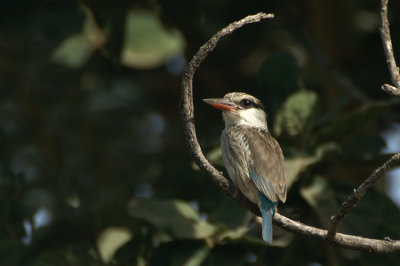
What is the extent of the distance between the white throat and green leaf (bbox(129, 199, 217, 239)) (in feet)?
2.36

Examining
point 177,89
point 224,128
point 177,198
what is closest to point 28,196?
point 177,198

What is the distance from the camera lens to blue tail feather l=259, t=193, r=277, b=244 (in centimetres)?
287

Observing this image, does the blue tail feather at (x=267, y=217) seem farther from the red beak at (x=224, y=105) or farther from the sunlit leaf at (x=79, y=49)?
the sunlit leaf at (x=79, y=49)

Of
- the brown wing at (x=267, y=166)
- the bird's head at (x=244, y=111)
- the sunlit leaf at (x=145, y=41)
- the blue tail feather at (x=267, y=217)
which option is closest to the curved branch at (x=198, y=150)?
the blue tail feather at (x=267, y=217)

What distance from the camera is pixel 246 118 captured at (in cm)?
402

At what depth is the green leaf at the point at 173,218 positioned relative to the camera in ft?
11.1

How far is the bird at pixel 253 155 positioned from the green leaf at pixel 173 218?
0.31m

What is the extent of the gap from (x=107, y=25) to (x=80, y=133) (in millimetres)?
2096

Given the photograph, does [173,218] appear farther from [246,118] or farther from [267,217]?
[246,118]

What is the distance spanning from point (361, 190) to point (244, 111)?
5.47ft

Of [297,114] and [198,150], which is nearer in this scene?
[198,150]

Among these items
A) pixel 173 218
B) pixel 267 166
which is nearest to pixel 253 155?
pixel 267 166

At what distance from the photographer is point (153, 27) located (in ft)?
16.2

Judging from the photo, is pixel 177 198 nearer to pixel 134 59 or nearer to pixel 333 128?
pixel 333 128
